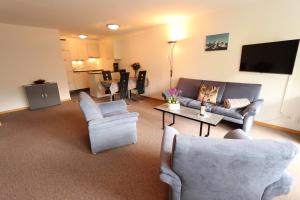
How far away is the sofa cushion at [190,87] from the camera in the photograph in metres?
3.99

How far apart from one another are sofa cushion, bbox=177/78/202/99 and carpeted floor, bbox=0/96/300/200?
3.03ft

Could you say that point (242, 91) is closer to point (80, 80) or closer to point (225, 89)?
point (225, 89)

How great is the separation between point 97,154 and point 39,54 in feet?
14.3

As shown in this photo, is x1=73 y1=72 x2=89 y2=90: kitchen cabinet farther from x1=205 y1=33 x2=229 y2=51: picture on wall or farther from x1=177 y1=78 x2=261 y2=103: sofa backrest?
x1=205 y1=33 x2=229 y2=51: picture on wall

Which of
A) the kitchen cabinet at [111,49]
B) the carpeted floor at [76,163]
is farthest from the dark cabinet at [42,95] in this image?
the kitchen cabinet at [111,49]

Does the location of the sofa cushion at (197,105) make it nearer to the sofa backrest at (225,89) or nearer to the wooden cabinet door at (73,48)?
the sofa backrest at (225,89)

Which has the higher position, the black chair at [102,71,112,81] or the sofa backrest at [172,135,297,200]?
the black chair at [102,71,112,81]

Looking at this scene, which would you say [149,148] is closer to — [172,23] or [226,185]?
[226,185]

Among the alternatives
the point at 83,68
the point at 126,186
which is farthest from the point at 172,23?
the point at 83,68

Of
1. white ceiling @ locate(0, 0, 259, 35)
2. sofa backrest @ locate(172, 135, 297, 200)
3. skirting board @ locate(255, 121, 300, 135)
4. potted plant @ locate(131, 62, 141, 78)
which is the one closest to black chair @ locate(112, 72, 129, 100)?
potted plant @ locate(131, 62, 141, 78)

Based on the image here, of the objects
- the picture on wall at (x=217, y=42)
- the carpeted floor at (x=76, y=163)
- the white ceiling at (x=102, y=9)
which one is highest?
the white ceiling at (x=102, y=9)

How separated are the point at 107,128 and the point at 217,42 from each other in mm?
3282

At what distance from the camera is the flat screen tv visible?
2719 mm

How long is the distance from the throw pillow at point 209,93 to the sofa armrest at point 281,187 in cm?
250
